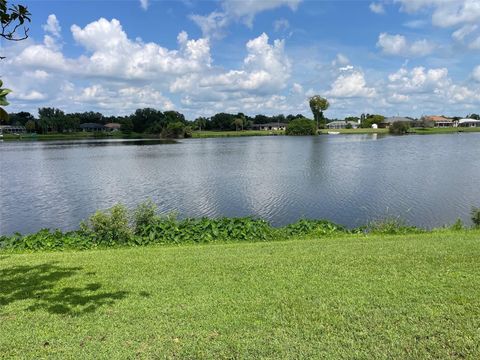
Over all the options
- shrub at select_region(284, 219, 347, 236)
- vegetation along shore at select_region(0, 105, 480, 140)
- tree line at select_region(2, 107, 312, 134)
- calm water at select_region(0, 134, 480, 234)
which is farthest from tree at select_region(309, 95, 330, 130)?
shrub at select_region(284, 219, 347, 236)

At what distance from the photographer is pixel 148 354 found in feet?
15.5

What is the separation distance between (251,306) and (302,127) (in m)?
156

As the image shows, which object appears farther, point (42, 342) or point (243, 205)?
point (243, 205)

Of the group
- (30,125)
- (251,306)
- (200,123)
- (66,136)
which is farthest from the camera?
(200,123)

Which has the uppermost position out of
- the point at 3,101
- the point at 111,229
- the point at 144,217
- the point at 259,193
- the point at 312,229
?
the point at 3,101

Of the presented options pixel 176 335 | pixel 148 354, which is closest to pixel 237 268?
pixel 176 335

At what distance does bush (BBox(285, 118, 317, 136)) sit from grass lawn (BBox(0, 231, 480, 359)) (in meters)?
153

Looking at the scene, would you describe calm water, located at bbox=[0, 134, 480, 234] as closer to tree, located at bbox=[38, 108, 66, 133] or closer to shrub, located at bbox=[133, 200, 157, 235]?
shrub, located at bbox=[133, 200, 157, 235]

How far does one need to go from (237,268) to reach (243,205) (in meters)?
15.7

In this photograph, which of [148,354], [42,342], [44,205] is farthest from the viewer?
[44,205]

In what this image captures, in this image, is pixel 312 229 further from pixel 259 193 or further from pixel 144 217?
pixel 259 193

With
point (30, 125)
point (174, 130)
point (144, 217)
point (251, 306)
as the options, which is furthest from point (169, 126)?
point (251, 306)

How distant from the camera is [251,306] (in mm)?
5941

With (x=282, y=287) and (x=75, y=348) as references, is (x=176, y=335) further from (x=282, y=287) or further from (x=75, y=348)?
(x=282, y=287)
